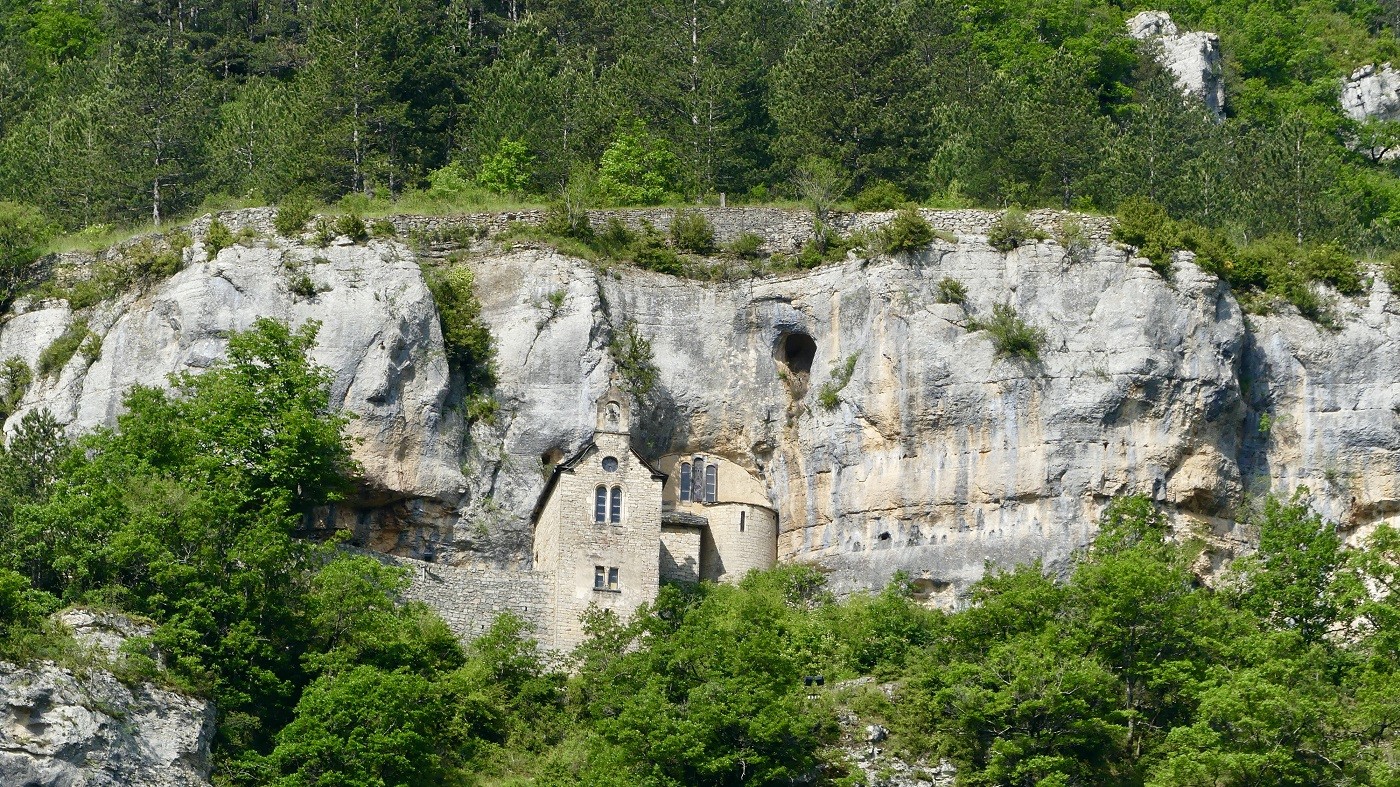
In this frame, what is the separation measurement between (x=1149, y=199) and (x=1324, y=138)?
53.4ft

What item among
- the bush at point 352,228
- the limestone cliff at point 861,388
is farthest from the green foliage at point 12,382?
the bush at point 352,228

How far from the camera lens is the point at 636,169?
6175 centimetres

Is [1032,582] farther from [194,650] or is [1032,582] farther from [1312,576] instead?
[194,650]

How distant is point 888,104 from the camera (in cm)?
6206

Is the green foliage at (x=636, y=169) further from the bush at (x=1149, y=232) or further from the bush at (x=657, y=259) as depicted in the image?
the bush at (x=1149, y=232)

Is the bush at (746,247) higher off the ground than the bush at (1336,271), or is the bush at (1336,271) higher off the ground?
the bush at (746,247)

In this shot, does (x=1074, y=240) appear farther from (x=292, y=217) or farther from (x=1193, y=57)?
(x=1193, y=57)

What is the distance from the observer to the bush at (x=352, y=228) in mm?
55031

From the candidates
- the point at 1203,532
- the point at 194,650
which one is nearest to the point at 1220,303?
the point at 1203,532

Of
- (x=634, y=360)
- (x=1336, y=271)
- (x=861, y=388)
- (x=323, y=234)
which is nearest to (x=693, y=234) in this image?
(x=634, y=360)

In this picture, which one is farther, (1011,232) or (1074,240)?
(1011,232)

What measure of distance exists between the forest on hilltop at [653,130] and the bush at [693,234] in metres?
2.98

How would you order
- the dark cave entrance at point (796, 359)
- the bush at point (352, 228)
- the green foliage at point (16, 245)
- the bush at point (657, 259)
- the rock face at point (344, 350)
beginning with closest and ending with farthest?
the rock face at point (344, 350) → the bush at point (352, 228) → the dark cave entrance at point (796, 359) → the bush at point (657, 259) → the green foliage at point (16, 245)

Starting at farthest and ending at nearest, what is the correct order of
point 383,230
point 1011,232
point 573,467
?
point 383,230
point 1011,232
point 573,467
